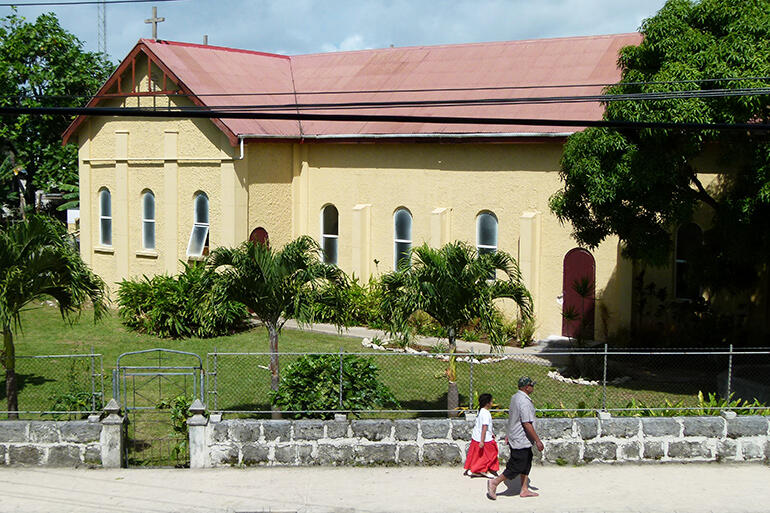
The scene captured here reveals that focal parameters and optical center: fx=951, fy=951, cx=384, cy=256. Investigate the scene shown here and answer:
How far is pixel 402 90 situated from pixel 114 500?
16.2 metres

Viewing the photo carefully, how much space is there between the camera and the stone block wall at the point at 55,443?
1366 centimetres

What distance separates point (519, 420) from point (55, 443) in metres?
6.64

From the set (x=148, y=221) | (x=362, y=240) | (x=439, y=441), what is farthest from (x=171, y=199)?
(x=439, y=441)

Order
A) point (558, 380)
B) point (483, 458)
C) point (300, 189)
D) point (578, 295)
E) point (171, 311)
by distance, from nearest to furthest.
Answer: point (483, 458) → point (558, 380) → point (578, 295) → point (171, 311) → point (300, 189)

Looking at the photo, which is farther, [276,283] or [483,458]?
[276,283]

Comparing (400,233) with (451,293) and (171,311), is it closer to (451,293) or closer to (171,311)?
(171,311)

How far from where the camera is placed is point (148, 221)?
28.3 meters

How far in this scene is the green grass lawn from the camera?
57.0 ft

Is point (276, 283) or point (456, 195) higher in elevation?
point (456, 195)

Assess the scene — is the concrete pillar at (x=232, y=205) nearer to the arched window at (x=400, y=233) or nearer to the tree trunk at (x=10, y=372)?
the arched window at (x=400, y=233)

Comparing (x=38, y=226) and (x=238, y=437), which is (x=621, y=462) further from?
(x=38, y=226)

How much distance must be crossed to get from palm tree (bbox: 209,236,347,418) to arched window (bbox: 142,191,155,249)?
505 inches

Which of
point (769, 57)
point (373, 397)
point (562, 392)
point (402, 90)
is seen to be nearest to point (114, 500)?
point (373, 397)

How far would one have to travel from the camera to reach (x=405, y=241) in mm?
25766
